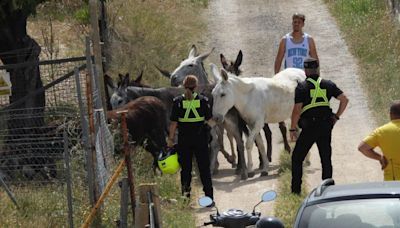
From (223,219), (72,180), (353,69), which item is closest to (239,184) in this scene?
(72,180)

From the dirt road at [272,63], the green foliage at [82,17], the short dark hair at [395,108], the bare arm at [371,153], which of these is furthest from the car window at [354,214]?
the green foliage at [82,17]

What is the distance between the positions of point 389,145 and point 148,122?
233 inches

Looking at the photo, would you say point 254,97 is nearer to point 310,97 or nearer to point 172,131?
point 172,131

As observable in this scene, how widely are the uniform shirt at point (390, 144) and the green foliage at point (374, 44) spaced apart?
820cm

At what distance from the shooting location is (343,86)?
923 inches

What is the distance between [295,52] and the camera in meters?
16.7

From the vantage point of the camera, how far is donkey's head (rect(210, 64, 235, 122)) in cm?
1539

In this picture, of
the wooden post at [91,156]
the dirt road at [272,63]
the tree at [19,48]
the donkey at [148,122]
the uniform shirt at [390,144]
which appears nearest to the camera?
the uniform shirt at [390,144]

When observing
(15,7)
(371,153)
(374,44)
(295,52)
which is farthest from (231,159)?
Answer: (374,44)

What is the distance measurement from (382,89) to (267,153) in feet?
19.2

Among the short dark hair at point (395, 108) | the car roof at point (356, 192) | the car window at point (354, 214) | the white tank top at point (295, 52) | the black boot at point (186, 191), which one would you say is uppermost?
the white tank top at point (295, 52)

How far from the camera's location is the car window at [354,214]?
756cm

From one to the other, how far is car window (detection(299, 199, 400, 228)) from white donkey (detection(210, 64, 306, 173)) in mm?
7643

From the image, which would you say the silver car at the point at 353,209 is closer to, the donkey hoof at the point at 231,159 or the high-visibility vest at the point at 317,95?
the high-visibility vest at the point at 317,95
